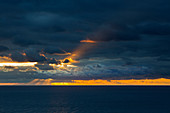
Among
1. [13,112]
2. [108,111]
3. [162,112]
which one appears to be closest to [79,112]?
[108,111]

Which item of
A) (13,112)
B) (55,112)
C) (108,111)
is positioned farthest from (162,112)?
(13,112)

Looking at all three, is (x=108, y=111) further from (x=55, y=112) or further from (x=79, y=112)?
(x=55, y=112)

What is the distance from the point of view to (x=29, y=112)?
9956cm

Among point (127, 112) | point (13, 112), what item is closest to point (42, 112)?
point (13, 112)

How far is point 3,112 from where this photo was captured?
99.6 metres

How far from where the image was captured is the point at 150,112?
3979 inches

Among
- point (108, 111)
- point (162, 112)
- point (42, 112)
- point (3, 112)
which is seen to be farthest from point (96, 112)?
point (3, 112)

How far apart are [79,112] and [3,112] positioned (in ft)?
105

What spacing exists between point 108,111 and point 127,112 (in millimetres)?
8333

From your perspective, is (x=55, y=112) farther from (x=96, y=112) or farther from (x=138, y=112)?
(x=138, y=112)

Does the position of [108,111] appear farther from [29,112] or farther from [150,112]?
[29,112]

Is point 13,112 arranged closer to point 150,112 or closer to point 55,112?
point 55,112

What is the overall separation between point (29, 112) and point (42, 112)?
560 cm

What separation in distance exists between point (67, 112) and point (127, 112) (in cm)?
2536
